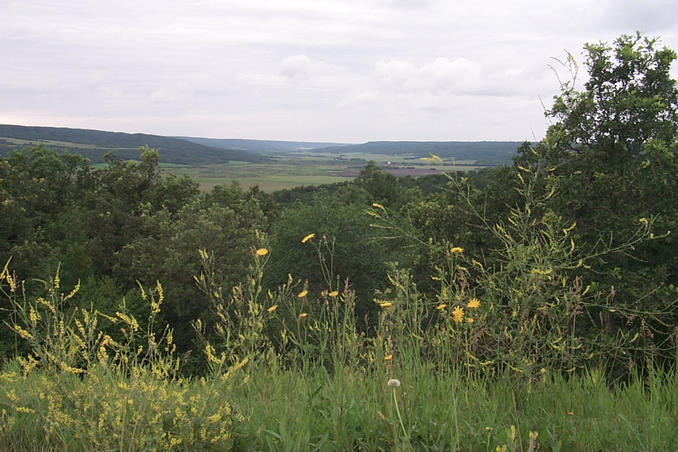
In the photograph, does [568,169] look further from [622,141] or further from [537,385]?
[537,385]

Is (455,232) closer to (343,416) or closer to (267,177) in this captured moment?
(343,416)

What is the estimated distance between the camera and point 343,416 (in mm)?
2371

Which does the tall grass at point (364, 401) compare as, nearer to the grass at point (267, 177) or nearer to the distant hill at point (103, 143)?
the grass at point (267, 177)

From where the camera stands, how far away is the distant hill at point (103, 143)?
3826 inches

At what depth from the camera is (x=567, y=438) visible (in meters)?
2.25

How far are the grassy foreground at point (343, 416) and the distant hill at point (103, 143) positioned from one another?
9115 centimetres

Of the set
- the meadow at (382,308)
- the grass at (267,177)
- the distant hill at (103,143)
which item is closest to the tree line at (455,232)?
the meadow at (382,308)

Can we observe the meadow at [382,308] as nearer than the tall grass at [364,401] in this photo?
No

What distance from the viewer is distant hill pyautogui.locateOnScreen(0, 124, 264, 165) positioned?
97188mm

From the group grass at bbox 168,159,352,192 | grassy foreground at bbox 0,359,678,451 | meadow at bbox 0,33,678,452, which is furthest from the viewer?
grass at bbox 168,159,352,192

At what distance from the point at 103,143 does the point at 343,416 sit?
452 feet

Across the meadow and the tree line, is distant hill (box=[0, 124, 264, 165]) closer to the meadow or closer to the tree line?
the tree line

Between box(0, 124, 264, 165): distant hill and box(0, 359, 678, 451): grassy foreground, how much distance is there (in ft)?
299

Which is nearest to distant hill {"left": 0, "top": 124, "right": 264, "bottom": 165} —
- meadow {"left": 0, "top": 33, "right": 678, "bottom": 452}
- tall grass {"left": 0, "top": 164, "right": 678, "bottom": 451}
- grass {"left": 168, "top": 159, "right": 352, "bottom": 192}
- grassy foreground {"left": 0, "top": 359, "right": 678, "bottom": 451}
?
grass {"left": 168, "top": 159, "right": 352, "bottom": 192}
